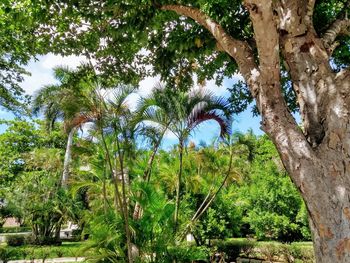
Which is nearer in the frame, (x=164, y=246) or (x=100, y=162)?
(x=164, y=246)

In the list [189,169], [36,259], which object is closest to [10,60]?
[189,169]

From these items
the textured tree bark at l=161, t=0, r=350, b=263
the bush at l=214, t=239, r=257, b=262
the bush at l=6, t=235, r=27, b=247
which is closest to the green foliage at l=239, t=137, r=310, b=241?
the bush at l=214, t=239, r=257, b=262

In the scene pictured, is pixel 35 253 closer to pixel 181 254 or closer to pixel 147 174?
pixel 147 174

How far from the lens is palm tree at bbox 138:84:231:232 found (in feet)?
30.7

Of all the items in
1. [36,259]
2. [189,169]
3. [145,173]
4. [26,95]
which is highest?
[26,95]

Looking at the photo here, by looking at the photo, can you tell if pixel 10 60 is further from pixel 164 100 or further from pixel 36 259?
pixel 36 259

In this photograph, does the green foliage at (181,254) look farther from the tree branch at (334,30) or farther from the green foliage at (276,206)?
the green foliage at (276,206)

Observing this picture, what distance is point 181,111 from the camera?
370 inches

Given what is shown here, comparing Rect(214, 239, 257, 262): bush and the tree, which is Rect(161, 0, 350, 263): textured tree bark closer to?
the tree

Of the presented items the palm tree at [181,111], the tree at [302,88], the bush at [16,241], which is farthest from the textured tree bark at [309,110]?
the bush at [16,241]

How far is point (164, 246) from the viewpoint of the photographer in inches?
319

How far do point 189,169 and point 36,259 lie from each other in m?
7.77

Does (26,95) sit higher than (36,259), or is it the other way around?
(26,95)

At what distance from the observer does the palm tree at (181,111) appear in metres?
9.37
